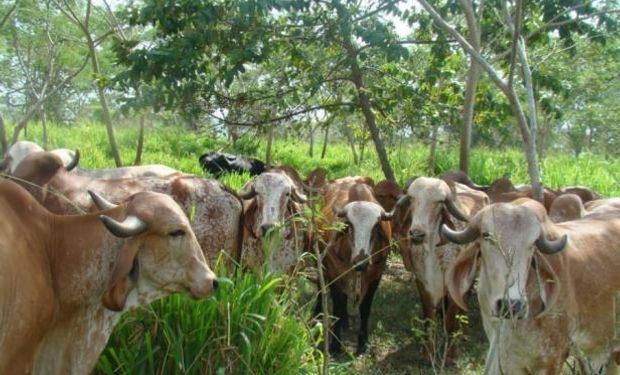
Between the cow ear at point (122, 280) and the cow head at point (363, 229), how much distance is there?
271 centimetres

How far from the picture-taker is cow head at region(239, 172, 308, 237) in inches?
256

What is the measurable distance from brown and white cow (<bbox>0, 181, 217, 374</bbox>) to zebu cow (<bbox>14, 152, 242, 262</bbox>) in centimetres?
167

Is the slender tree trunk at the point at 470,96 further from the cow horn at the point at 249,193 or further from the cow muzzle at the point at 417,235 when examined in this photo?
the cow horn at the point at 249,193

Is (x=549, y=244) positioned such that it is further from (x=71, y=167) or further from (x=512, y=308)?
(x=71, y=167)

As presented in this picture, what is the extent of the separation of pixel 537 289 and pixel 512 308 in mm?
364

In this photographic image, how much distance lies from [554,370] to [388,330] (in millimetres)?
2878

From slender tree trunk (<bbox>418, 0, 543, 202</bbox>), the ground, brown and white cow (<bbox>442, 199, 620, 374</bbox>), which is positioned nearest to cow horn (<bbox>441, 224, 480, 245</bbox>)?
brown and white cow (<bbox>442, 199, 620, 374</bbox>)

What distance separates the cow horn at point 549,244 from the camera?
405 centimetres

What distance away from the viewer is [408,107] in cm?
943

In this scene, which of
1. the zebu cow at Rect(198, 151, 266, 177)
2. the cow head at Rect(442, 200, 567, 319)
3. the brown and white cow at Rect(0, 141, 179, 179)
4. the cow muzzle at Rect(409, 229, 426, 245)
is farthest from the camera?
the zebu cow at Rect(198, 151, 266, 177)

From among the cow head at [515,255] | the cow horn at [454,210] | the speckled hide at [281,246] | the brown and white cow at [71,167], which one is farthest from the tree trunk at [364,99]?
the cow head at [515,255]

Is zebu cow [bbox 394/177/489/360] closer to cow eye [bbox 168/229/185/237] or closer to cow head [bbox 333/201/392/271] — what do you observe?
cow head [bbox 333/201/392/271]

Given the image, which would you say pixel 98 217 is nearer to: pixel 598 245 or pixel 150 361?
pixel 150 361

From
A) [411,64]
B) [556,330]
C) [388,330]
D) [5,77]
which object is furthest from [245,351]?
[5,77]
